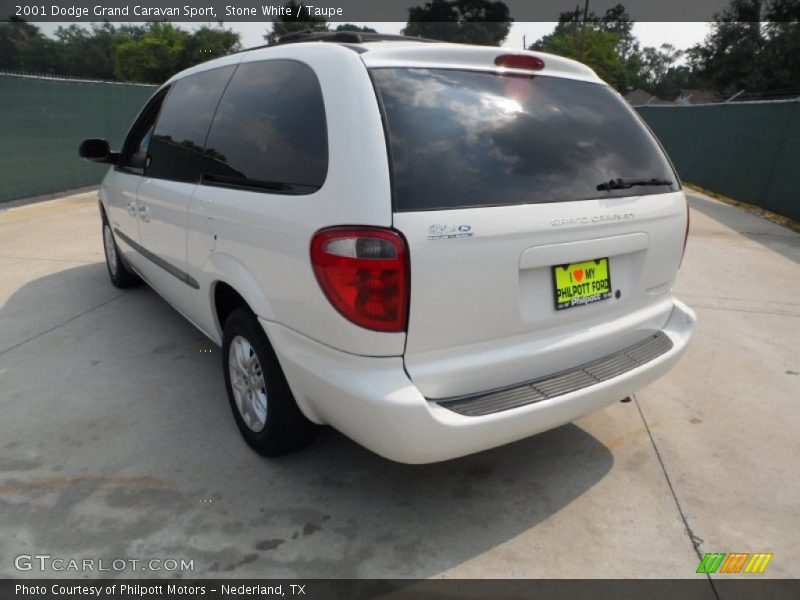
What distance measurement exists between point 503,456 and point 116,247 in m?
3.82

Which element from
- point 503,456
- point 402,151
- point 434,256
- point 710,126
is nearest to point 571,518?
point 503,456

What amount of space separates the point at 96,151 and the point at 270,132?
2.69 meters

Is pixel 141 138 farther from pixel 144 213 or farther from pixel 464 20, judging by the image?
pixel 464 20

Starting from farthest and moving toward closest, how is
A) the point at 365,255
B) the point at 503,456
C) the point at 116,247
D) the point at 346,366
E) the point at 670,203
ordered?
the point at 116,247, the point at 503,456, the point at 670,203, the point at 346,366, the point at 365,255

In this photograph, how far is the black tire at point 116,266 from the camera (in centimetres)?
493

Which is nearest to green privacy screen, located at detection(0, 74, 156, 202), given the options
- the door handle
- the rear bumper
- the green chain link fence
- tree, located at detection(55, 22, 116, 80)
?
the green chain link fence

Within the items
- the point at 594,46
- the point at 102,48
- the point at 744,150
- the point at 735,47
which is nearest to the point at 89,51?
the point at 102,48

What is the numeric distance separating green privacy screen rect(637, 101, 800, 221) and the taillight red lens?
9107mm

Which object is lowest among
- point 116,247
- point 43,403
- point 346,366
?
point 43,403

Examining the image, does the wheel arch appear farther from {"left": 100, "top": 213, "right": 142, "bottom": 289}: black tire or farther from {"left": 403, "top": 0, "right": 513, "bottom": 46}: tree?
{"left": 403, "top": 0, "right": 513, "bottom": 46}: tree

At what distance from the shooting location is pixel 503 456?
2752 millimetres

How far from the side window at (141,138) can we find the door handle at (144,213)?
272 millimetres

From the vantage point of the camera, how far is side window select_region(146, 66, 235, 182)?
9.89ft

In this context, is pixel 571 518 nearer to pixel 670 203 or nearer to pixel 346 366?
pixel 346 366
